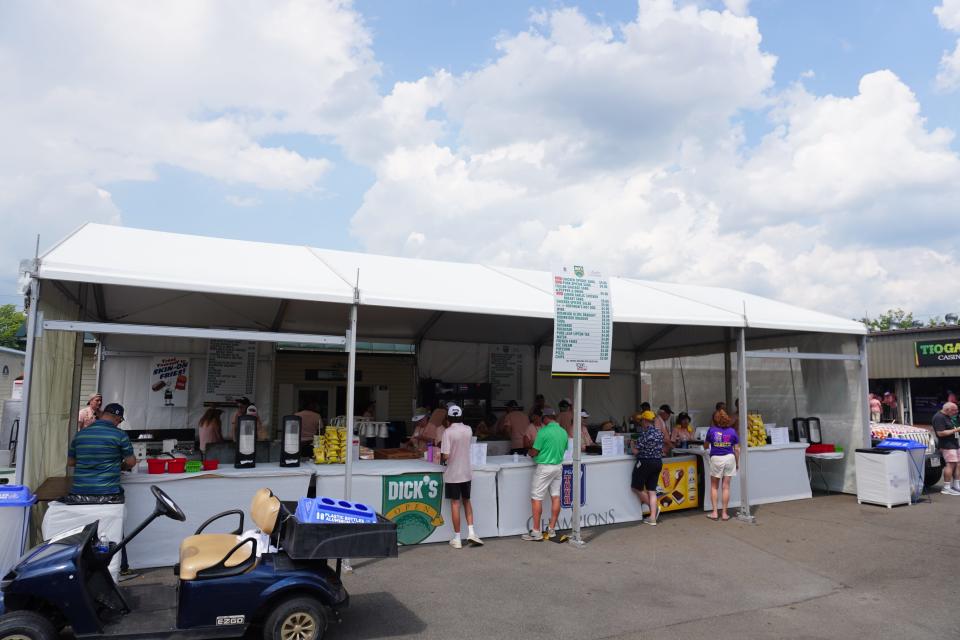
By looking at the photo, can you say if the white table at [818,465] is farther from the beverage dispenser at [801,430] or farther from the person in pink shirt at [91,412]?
the person in pink shirt at [91,412]

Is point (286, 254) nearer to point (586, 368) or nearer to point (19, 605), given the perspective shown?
point (586, 368)

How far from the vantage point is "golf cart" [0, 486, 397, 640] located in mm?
3516

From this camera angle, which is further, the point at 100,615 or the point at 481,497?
the point at 481,497

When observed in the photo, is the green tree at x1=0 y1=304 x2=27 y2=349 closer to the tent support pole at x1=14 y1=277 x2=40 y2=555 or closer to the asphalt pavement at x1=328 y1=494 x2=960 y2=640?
the tent support pole at x1=14 y1=277 x2=40 y2=555

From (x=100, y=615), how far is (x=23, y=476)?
203 cm

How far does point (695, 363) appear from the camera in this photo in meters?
12.6

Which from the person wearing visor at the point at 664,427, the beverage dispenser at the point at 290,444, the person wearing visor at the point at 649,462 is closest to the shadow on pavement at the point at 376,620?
the beverage dispenser at the point at 290,444

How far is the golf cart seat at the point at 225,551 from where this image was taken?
377 centimetres

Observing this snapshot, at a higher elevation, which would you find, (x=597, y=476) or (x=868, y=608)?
(x=597, y=476)

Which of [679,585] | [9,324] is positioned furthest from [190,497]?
[9,324]

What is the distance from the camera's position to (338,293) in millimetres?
6145

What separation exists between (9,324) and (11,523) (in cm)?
4525

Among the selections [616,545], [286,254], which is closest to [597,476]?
[616,545]

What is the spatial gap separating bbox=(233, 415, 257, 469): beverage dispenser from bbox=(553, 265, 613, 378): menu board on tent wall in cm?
326
